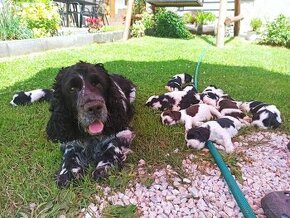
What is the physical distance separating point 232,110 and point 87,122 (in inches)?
60.7

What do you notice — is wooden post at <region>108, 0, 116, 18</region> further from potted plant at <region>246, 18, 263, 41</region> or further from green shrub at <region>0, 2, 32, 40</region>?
green shrub at <region>0, 2, 32, 40</region>

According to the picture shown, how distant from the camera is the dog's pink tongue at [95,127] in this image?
229 centimetres

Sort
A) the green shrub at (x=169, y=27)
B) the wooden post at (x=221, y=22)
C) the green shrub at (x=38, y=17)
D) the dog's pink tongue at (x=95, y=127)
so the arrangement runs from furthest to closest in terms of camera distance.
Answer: the green shrub at (x=169, y=27) < the wooden post at (x=221, y=22) < the green shrub at (x=38, y=17) < the dog's pink tongue at (x=95, y=127)

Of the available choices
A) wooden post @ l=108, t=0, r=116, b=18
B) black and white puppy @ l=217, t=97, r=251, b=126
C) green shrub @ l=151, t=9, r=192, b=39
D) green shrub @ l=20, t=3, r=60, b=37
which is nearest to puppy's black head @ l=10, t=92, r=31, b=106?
black and white puppy @ l=217, t=97, r=251, b=126

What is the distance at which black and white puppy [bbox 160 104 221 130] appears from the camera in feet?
10.2

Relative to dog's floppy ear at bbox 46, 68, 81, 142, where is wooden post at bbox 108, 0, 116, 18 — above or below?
above

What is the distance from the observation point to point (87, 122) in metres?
2.26

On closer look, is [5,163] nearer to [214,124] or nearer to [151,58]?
[214,124]

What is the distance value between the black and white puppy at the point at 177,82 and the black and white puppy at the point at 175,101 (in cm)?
55

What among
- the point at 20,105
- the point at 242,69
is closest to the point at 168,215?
the point at 20,105

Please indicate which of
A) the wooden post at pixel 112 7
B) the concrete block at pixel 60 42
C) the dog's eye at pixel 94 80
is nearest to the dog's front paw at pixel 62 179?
the dog's eye at pixel 94 80

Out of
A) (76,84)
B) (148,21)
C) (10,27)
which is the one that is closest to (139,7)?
(148,21)

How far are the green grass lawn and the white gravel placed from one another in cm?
9

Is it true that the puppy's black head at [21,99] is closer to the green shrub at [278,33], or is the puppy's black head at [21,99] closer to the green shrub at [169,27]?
the green shrub at [278,33]
